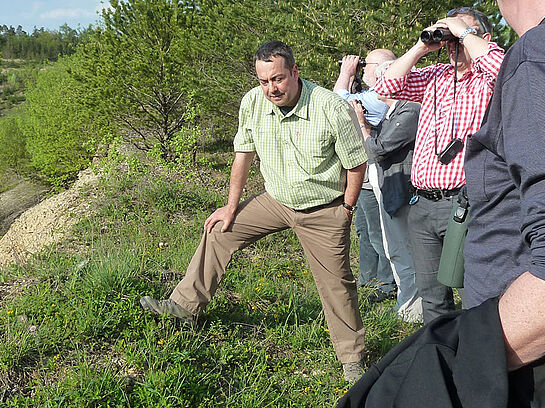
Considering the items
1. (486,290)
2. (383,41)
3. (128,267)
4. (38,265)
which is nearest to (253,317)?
(128,267)

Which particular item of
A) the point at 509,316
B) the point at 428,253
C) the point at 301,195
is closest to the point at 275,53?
the point at 301,195

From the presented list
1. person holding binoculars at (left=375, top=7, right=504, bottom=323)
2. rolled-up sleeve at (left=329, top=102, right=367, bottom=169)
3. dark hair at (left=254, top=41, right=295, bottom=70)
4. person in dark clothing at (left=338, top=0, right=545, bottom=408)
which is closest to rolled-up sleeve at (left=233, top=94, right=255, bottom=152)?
dark hair at (left=254, top=41, right=295, bottom=70)

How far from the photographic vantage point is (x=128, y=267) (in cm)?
377

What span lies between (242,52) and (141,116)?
159 inches

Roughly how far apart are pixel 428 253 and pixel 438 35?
119 cm

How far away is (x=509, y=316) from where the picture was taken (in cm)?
100

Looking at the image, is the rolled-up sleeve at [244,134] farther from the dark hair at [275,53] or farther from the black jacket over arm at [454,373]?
the black jacket over arm at [454,373]

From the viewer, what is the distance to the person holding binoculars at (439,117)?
8.86 ft

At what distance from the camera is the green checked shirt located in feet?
10.3

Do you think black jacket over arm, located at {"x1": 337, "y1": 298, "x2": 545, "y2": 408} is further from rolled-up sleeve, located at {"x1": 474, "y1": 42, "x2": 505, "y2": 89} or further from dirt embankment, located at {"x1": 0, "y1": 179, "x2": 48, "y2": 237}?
dirt embankment, located at {"x1": 0, "y1": 179, "x2": 48, "y2": 237}

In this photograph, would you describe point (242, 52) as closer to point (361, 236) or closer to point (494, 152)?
point (361, 236)

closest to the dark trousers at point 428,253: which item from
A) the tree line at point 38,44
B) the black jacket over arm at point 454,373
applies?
A: the black jacket over arm at point 454,373

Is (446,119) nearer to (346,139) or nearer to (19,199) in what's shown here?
(346,139)

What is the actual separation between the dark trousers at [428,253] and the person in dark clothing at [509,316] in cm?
170
